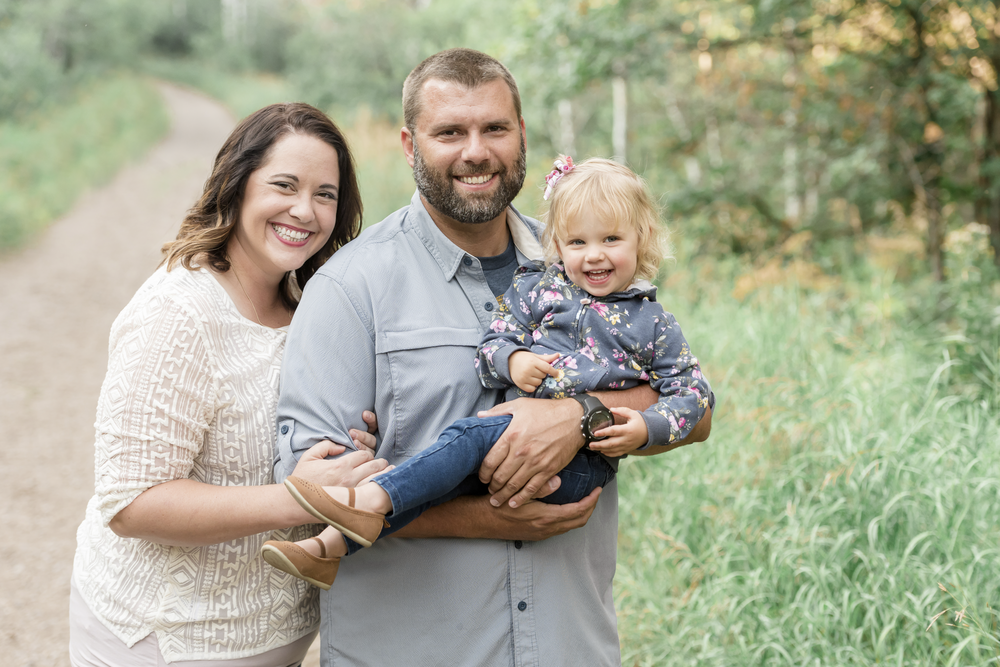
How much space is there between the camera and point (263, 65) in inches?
1355

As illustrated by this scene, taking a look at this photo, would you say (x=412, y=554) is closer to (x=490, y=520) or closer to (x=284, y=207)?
(x=490, y=520)

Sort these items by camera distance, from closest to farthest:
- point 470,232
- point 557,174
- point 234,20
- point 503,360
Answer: point 503,360, point 470,232, point 557,174, point 234,20

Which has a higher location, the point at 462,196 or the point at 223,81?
the point at 223,81

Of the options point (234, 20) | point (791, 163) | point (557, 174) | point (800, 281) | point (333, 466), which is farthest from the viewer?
point (234, 20)

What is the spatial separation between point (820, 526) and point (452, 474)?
206 cm

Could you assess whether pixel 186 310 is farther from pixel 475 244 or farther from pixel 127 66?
pixel 127 66

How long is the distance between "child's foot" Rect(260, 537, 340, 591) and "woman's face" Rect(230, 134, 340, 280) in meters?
0.79

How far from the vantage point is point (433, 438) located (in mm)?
2014

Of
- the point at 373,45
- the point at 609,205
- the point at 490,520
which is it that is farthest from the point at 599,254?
the point at 373,45

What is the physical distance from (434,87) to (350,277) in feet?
2.04

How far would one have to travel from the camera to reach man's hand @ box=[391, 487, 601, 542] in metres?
1.94

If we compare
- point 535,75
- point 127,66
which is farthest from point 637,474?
point 127,66

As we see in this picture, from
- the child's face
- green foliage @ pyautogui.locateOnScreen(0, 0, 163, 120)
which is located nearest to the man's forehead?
the child's face

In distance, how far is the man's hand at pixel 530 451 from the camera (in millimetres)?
1906
